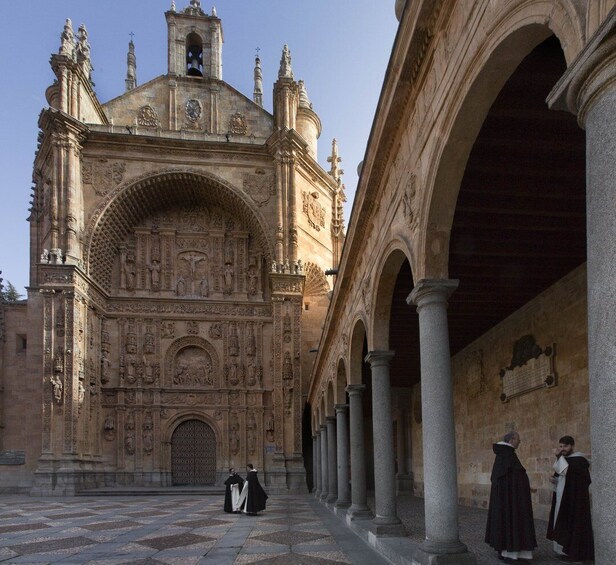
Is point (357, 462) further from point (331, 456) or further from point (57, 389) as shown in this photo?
point (57, 389)

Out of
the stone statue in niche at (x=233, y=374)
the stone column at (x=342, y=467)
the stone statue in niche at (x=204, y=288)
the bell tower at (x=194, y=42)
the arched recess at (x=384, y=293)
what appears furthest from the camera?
the bell tower at (x=194, y=42)

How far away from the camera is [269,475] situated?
2816cm

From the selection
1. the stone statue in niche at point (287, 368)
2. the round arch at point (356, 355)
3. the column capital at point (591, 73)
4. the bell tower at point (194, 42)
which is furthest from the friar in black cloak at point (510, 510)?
the bell tower at point (194, 42)

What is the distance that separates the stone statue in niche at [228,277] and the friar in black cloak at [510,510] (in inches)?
1017

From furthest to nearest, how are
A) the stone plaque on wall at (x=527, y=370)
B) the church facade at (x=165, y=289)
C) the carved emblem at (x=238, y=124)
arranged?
the carved emblem at (x=238, y=124) → the church facade at (x=165, y=289) → the stone plaque on wall at (x=527, y=370)

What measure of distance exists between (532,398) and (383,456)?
3149mm

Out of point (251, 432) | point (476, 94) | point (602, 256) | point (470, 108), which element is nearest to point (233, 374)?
point (251, 432)

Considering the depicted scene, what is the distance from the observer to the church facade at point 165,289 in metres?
27.3

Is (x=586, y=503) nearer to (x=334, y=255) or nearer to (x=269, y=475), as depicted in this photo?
(x=269, y=475)

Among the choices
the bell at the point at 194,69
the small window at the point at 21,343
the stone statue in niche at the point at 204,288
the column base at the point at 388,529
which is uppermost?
the bell at the point at 194,69

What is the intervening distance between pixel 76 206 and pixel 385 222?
75.4 feet

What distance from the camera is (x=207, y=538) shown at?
10.9 metres

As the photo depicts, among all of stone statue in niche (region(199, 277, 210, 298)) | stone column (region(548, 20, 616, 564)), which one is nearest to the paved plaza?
stone column (region(548, 20, 616, 564))

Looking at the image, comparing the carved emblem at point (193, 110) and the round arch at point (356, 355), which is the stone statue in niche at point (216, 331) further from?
the round arch at point (356, 355)
